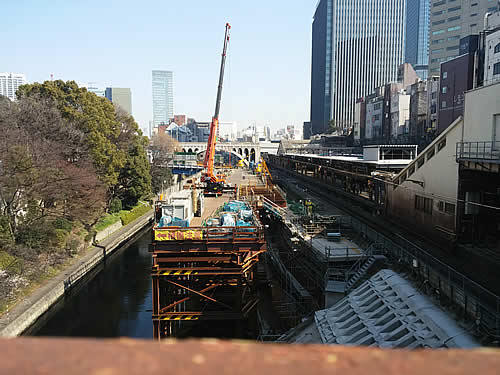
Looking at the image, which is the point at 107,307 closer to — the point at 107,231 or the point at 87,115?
the point at 107,231

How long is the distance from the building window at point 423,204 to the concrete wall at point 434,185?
0.10 metres

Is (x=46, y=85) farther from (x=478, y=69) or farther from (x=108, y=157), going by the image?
(x=478, y=69)

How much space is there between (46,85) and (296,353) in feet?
113

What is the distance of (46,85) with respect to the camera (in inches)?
1201

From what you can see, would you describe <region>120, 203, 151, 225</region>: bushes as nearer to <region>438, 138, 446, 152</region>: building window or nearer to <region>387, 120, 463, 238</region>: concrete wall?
<region>387, 120, 463, 238</region>: concrete wall

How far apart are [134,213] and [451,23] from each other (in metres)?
59.0

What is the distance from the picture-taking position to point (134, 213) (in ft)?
120

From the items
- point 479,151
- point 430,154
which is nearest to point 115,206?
point 430,154

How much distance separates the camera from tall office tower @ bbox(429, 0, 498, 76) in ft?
205

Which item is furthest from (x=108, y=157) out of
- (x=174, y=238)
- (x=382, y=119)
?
(x=382, y=119)

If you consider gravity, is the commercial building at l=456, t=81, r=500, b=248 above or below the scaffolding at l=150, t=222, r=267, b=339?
above

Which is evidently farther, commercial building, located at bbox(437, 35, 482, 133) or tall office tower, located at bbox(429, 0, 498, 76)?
tall office tower, located at bbox(429, 0, 498, 76)

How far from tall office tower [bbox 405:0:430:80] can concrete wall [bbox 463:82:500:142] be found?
141m

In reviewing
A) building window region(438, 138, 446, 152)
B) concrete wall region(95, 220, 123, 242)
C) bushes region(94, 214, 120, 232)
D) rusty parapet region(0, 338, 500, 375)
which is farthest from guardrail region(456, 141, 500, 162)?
bushes region(94, 214, 120, 232)
